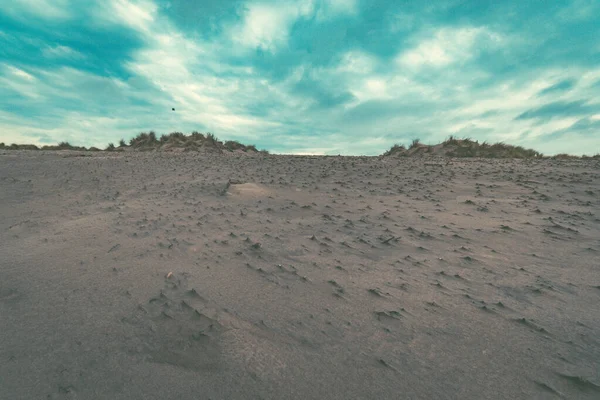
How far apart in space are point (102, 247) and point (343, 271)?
2.42m

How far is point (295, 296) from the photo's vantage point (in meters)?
2.50

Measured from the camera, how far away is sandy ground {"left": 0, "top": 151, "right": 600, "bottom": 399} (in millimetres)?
1692

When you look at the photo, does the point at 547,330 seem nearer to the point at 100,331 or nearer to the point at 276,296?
the point at 276,296

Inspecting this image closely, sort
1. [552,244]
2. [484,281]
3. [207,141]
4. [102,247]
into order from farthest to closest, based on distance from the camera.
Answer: [207,141]
[552,244]
[102,247]
[484,281]

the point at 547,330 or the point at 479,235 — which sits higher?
the point at 479,235

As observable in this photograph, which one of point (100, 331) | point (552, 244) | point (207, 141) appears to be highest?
point (207, 141)

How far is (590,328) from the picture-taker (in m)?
2.18

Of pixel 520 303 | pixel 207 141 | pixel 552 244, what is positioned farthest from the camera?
pixel 207 141

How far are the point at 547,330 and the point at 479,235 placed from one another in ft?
6.25

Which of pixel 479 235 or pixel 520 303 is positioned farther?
pixel 479 235

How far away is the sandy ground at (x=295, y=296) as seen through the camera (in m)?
1.69

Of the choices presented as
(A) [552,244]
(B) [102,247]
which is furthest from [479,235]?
(B) [102,247]

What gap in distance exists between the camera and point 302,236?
3830 millimetres

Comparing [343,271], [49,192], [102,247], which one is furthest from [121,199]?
[343,271]
